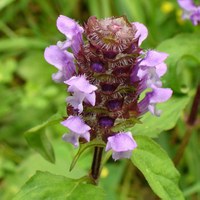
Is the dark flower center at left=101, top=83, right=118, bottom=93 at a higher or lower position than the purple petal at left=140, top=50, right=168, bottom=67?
lower

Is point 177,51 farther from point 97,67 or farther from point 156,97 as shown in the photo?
point 97,67

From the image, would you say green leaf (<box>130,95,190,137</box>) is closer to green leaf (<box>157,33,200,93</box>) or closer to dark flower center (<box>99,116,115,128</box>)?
green leaf (<box>157,33,200,93</box>)

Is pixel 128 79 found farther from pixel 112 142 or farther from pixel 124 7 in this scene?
pixel 124 7

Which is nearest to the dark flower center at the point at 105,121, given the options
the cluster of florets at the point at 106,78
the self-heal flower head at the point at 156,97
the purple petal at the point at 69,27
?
the cluster of florets at the point at 106,78

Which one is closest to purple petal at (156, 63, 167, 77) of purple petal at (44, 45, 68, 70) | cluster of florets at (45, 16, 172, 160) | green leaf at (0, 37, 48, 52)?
cluster of florets at (45, 16, 172, 160)

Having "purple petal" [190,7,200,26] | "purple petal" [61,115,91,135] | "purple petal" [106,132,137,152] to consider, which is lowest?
"purple petal" [106,132,137,152]

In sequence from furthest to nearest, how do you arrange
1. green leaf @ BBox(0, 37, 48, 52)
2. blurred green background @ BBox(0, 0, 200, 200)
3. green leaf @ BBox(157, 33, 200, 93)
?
green leaf @ BBox(0, 37, 48, 52)
blurred green background @ BBox(0, 0, 200, 200)
green leaf @ BBox(157, 33, 200, 93)

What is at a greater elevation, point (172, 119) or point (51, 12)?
point (172, 119)

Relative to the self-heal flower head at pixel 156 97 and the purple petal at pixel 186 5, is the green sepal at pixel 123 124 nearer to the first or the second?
the self-heal flower head at pixel 156 97

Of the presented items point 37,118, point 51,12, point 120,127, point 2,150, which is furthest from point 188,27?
point 120,127
